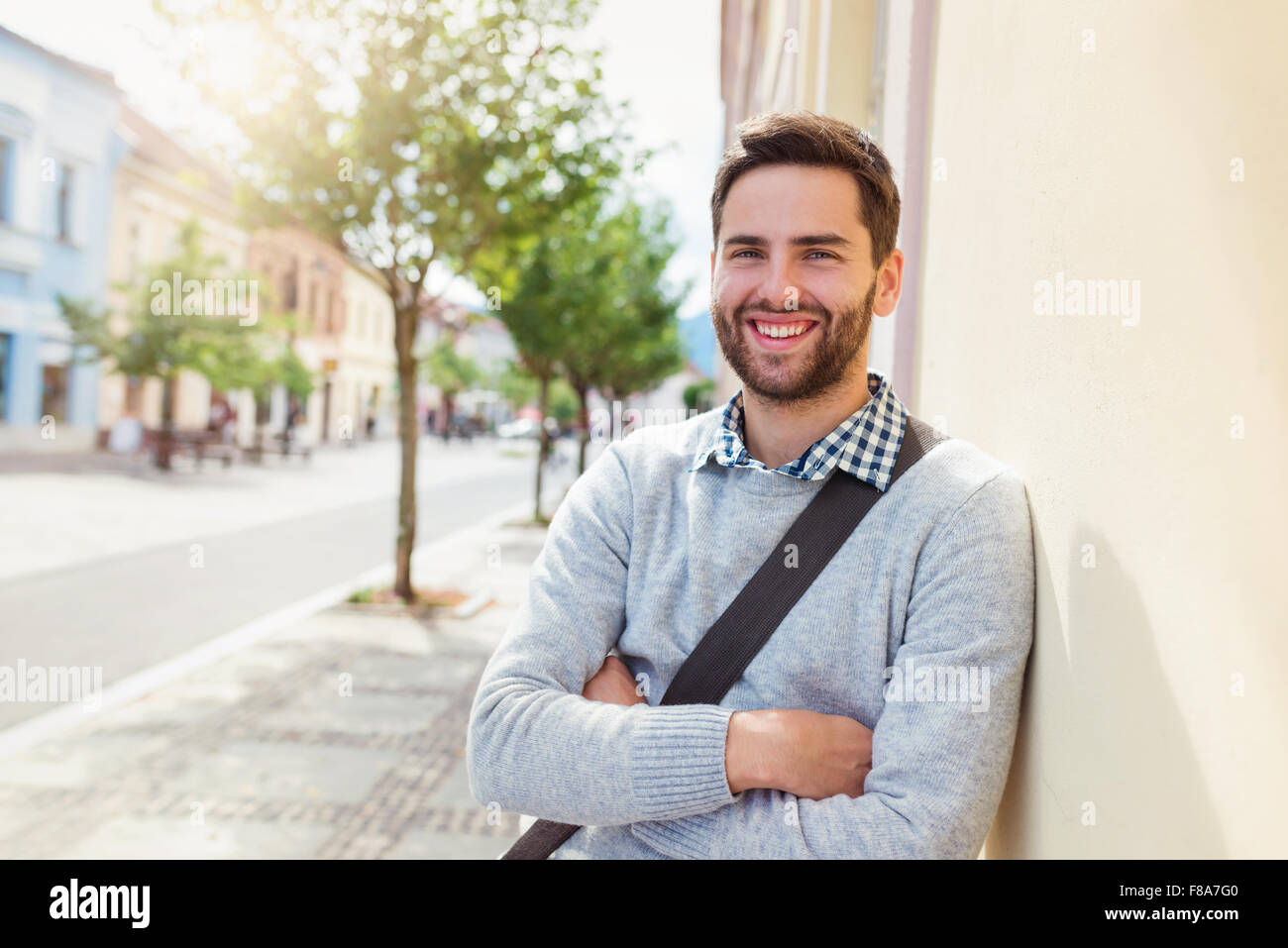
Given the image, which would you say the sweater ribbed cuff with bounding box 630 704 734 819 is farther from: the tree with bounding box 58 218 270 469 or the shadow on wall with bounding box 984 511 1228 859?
the tree with bounding box 58 218 270 469

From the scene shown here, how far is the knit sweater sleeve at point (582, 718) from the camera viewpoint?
185cm

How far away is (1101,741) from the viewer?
4.98ft

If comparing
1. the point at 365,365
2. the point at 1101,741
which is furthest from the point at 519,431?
the point at 1101,741

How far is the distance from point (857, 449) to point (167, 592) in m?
9.22

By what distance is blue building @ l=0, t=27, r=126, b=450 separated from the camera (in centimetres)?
2603

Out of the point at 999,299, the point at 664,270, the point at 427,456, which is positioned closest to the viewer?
the point at 999,299

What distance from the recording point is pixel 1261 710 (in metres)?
1.09

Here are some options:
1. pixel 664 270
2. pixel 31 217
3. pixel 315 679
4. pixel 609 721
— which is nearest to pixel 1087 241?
pixel 609 721

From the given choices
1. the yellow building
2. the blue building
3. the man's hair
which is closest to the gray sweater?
the yellow building

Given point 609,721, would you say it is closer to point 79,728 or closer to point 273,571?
point 79,728

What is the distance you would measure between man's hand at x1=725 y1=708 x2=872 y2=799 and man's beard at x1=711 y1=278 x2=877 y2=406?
63cm

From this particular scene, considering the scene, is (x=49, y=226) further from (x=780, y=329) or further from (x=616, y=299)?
(x=780, y=329)
